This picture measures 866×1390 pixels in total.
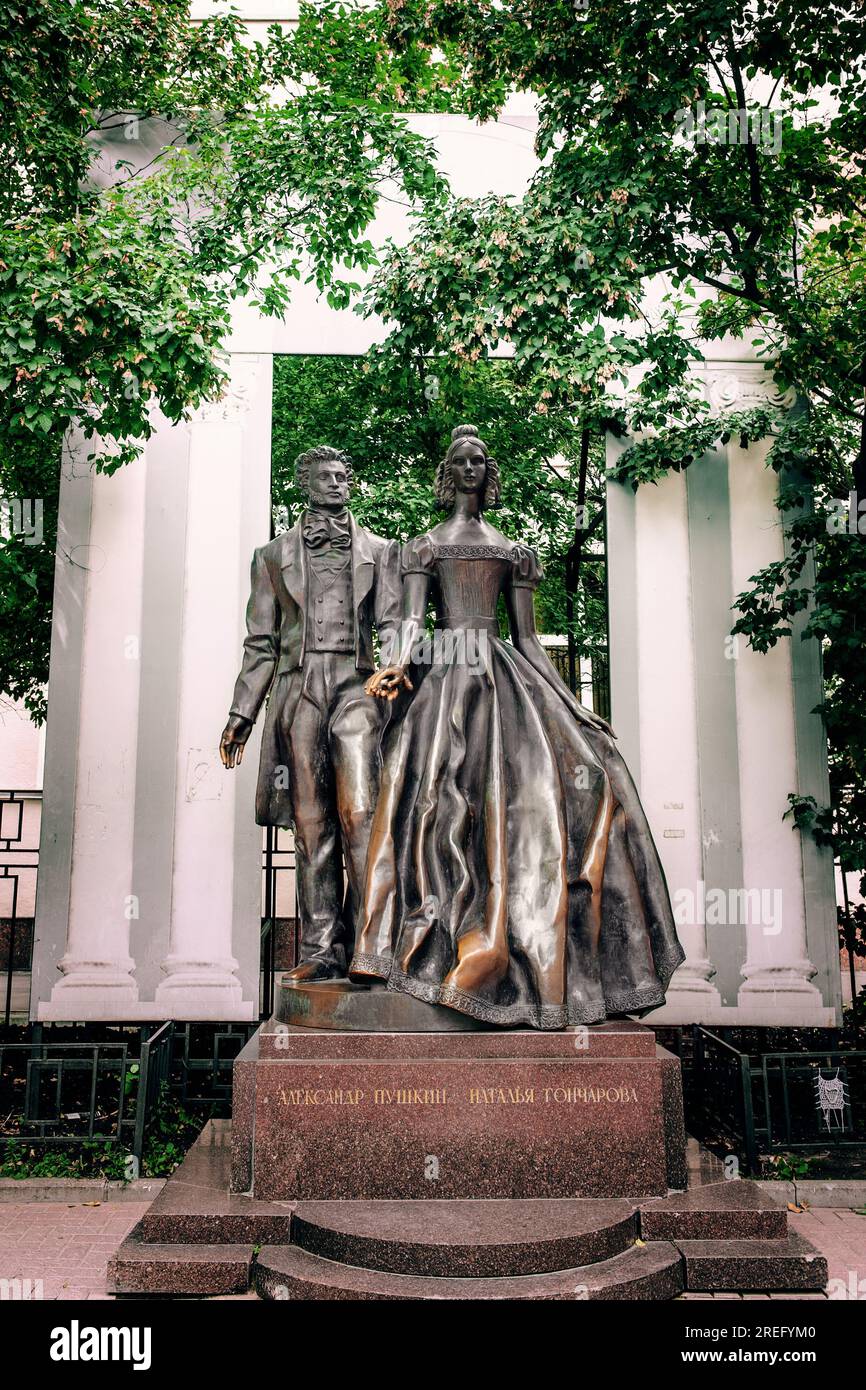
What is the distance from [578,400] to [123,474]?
417cm

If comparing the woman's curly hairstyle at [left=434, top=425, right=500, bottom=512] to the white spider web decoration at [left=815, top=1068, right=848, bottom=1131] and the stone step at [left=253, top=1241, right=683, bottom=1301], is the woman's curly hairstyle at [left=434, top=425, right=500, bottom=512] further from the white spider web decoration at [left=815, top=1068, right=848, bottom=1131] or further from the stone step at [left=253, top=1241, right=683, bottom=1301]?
the white spider web decoration at [left=815, top=1068, right=848, bottom=1131]

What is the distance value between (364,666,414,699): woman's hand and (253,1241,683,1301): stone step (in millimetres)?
2424

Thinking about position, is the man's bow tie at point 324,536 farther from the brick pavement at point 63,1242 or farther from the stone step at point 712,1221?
the brick pavement at point 63,1242

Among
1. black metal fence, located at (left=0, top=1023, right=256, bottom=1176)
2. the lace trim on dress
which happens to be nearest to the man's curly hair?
the lace trim on dress

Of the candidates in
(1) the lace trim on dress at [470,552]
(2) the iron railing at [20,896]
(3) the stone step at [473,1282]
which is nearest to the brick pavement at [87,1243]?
(3) the stone step at [473,1282]

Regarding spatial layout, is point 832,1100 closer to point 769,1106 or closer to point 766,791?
point 769,1106

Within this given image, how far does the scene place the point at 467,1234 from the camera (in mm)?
4211

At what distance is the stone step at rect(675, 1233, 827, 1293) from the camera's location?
4297mm

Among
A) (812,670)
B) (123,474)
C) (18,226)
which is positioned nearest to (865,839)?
(812,670)

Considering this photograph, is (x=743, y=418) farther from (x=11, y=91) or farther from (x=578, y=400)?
(x=11, y=91)

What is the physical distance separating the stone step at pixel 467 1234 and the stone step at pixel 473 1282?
1.5 inches

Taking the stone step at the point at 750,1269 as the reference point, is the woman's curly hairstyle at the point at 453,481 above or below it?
above

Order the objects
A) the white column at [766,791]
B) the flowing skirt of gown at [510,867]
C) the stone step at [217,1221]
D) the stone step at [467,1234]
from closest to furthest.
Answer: the stone step at [467,1234], the stone step at [217,1221], the flowing skirt of gown at [510,867], the white column at [766,791]

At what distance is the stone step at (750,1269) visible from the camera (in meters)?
4.30
